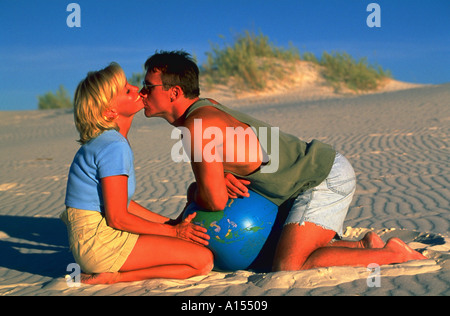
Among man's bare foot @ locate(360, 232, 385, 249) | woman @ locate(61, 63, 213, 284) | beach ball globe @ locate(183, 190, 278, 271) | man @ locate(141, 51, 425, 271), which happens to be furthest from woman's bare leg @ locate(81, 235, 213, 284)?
man's bare foot @ locate(360, 232, 385, 249)

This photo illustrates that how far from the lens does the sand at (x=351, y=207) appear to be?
362 centimetres

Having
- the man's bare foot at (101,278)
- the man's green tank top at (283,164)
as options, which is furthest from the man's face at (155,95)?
the man's bare foot at (101,278)

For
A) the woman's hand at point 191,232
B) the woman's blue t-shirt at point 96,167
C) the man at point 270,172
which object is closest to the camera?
the woman's blue t-shirt at point 96,167

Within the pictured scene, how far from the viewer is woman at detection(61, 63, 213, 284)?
366 centimetres

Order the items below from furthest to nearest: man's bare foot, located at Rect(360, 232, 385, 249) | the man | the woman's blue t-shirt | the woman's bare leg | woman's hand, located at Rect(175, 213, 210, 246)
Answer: man's bare foot, located at Rect(360, 232, 385, 249)
woman's hand, located at Rect(175, 213, 210, 246)
the woman's bare leg
the man
the woman's blue t-shirt

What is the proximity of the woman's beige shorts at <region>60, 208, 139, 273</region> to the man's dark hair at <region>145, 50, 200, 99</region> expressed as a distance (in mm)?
1185

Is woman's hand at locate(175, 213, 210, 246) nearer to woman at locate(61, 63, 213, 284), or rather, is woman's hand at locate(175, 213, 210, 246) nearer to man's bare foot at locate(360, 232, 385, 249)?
woman at locate(61, 63, 213, 284)

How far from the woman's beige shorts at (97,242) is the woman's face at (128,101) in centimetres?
83

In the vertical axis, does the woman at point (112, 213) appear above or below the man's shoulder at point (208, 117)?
below

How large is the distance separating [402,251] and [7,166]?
9.85 metres

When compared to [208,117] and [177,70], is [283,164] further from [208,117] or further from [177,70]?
[177,70]

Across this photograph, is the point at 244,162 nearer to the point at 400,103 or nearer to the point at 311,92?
the point at 400,103

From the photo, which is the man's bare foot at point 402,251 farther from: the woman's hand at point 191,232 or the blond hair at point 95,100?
the blond hair at point 95,100
